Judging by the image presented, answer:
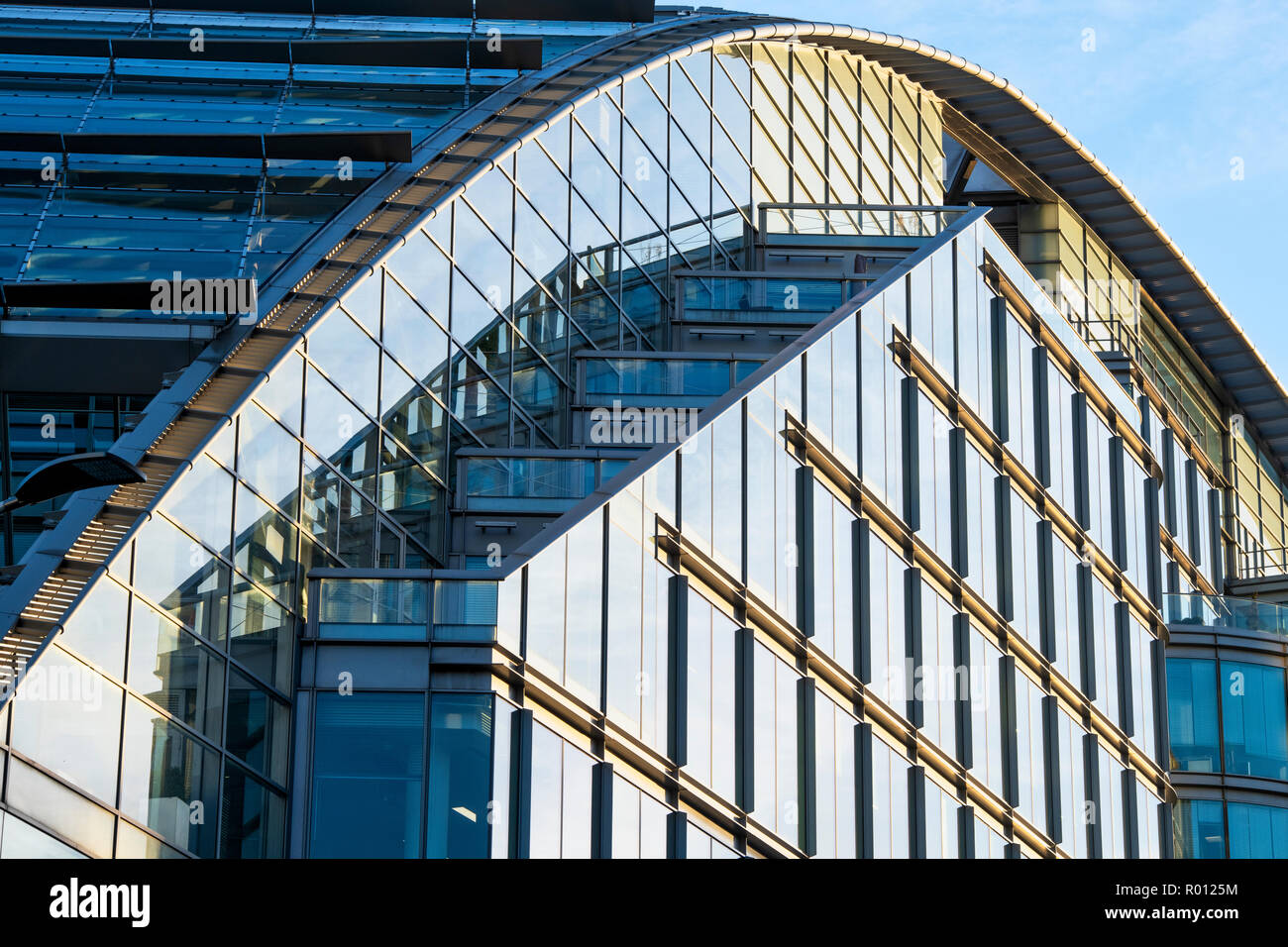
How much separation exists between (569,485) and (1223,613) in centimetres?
1955

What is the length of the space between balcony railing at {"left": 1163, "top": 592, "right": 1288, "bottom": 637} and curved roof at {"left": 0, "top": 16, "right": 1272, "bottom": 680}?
14.6 m

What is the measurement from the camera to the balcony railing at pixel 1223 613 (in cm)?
4106

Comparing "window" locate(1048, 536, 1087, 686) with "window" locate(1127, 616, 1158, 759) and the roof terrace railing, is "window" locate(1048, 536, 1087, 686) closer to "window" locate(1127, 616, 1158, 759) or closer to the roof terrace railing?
"window" locate(1127, 616, 1158, 759)

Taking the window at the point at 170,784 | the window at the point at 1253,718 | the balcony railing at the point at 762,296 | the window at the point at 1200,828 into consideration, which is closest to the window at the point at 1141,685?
the window at the point at 1200,828

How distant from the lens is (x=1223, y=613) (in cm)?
4122

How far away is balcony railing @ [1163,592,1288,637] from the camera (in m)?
41.1

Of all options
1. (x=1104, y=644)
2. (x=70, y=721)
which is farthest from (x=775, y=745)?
(x=1104, y=644)

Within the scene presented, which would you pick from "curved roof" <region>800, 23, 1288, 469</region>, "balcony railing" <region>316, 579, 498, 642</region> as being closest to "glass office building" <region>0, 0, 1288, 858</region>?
"balcony railing" <region>316, 579, 498, 642</region>

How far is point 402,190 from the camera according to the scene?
31109mm

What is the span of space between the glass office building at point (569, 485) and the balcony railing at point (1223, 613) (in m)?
0.10

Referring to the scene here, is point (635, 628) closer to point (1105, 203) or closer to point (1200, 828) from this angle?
point (1200, 828)

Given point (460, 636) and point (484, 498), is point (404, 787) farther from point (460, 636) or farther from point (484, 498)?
point (484, 498)
